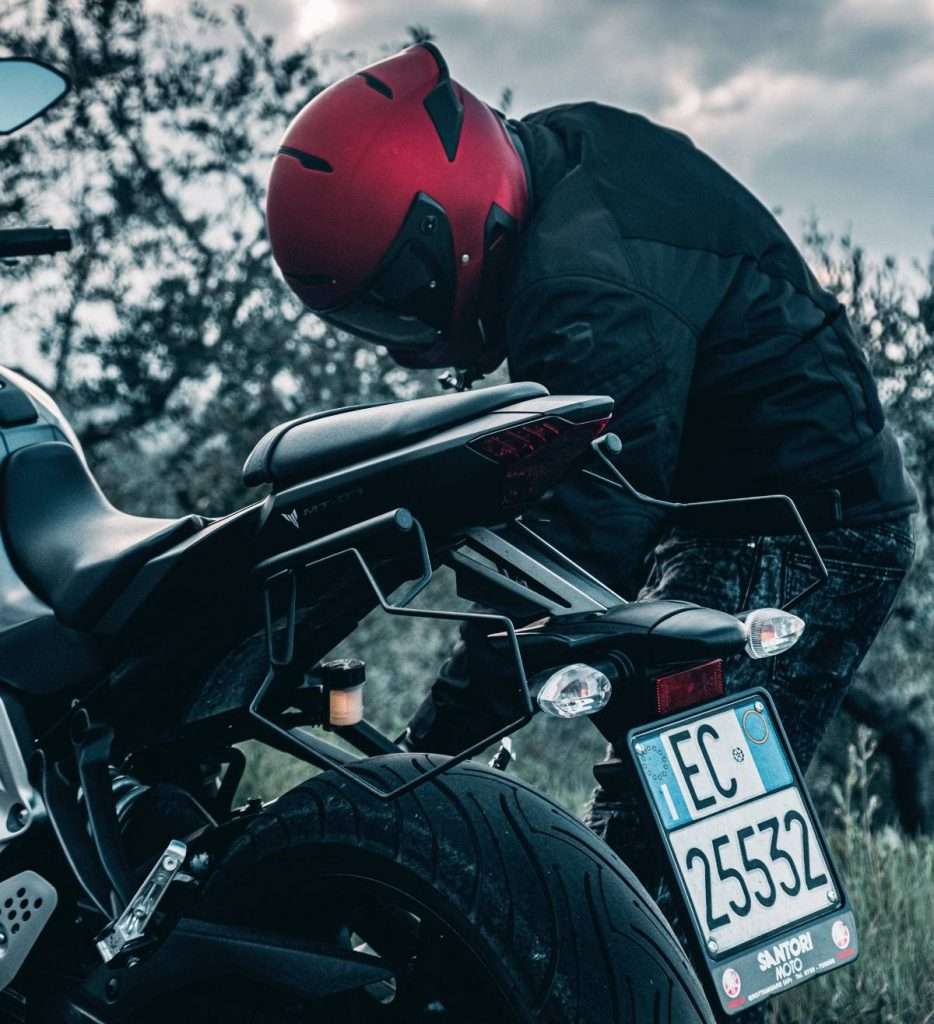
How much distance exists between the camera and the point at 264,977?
63.7 inches

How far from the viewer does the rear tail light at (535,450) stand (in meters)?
1.51

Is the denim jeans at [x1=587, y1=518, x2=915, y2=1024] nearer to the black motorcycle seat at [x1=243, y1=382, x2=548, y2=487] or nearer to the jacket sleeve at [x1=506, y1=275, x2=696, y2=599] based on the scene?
the jacket sleeve at [x1=506, y1=275, x2=696, y2=599]

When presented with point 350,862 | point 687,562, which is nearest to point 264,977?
point 350,862

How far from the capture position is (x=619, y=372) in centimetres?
224

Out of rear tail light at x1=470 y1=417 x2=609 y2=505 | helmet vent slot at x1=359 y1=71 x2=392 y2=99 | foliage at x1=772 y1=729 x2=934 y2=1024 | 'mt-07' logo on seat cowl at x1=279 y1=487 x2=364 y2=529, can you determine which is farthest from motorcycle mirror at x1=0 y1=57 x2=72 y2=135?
foliage at x1=772 y1=729 x2=934 y2=1024

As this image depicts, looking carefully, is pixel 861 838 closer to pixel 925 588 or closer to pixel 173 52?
pixel 925 588

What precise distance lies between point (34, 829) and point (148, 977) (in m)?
0.29

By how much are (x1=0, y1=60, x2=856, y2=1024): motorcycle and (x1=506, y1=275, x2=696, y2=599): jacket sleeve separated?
1.38 feet

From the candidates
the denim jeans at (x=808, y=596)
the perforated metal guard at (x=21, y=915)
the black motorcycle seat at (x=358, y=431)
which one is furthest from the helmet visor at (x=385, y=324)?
the perforated metal guard at (x=21, y=915)

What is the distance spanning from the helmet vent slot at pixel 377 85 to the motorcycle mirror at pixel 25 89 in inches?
24.8

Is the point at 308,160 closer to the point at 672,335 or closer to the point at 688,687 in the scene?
the point at 672,335

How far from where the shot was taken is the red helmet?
2514 millimetres

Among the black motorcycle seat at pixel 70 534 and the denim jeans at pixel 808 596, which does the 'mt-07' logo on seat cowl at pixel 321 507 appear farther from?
the denim jeans at pixel 808 596

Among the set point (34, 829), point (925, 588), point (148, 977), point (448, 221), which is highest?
point (448, 221)
